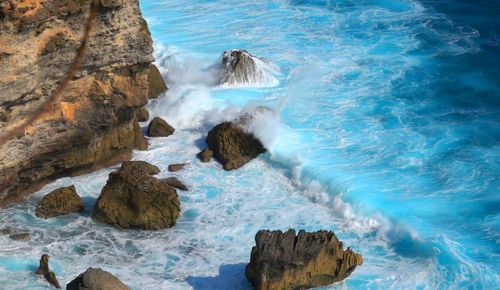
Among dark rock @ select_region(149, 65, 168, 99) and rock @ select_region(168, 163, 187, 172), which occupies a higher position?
dark rock @ select_region(149, 65, 168, 99)

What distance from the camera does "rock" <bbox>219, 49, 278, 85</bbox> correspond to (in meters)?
26.6

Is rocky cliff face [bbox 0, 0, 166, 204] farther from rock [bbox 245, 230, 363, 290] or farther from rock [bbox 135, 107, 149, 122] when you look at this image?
rock [bbox 245, 230, 363, 290]

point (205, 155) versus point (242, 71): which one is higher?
point (242, 71)

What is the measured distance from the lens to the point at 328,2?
34625 mm

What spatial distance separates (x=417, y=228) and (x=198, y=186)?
5.30 meters

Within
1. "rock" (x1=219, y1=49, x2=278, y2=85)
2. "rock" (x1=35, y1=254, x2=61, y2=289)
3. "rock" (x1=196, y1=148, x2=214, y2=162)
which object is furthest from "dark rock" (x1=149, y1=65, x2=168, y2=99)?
"rock" (x1=35, y1=254, x2=61, y2=289)

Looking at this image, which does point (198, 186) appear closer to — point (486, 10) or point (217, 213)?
point (217, 213)

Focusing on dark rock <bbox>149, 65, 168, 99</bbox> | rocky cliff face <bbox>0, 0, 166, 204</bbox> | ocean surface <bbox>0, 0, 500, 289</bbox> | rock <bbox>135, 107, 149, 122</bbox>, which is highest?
rocky cliff face <bbox>0, 0, 166, 204</bbox>

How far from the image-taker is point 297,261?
53.0 ft

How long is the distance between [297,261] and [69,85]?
21.5ft

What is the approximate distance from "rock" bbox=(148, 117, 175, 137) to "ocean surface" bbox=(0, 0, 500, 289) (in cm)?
24

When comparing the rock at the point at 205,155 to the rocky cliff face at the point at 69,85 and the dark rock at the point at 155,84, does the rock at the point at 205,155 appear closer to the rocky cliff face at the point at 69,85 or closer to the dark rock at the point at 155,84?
the rocky cliff face at the point at 69,85

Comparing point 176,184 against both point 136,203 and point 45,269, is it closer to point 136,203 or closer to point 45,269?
point 136,203

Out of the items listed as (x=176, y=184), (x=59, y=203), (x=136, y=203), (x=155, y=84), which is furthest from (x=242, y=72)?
(x=59, y=203)
